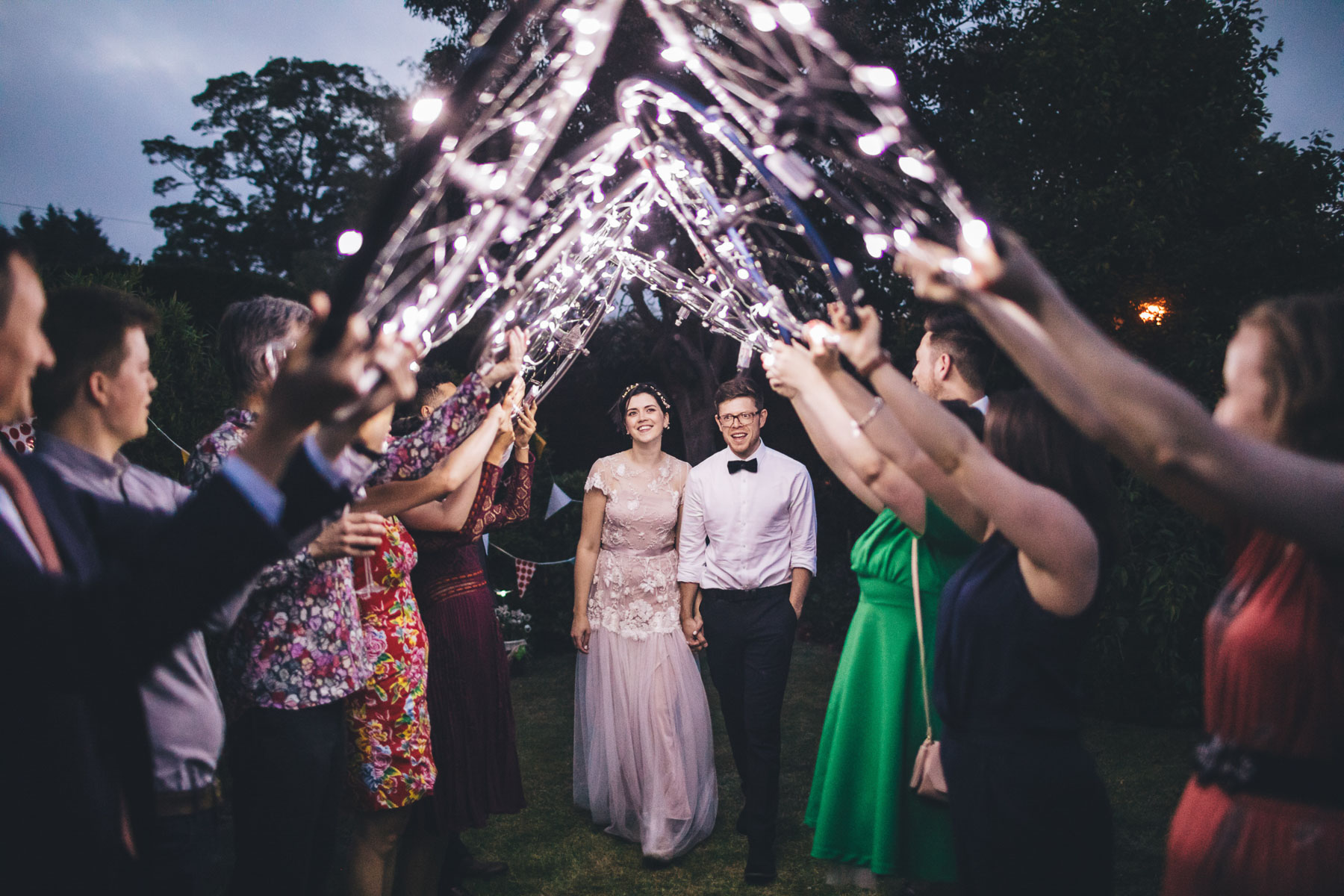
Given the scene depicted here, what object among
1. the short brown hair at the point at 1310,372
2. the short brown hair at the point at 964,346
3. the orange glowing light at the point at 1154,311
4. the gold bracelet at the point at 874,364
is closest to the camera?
the short brown hair at the point at 1310,372

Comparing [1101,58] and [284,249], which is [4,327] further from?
[284,249]

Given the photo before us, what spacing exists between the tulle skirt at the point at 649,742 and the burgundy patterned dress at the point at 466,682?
36.6 inches

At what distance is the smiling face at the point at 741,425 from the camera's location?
4.08 meters

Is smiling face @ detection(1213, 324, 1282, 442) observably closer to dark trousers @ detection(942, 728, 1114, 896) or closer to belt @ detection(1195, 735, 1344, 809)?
belt @ detection(1195, 735, 1344, 809)

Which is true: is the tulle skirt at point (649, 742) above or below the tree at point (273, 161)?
below

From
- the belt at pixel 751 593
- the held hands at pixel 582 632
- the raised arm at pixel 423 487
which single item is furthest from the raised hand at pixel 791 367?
the held hands at pixel 582 632

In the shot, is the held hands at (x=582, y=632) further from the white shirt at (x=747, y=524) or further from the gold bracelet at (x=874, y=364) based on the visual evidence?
the gold bracelet at (x=874, y=364)

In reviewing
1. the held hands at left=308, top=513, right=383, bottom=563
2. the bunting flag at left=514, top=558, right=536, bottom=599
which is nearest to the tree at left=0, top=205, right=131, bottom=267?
the bunting flag at left=514, top=558, right=536, bottom=599

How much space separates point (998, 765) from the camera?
1.74 metres

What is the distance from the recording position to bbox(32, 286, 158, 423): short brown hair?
1.51 metres

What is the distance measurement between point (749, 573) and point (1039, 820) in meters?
2.25

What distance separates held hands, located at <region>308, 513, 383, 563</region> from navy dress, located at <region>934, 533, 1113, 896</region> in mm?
1468

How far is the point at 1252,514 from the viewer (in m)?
1.05

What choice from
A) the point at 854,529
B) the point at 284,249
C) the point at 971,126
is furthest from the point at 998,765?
the point at 284,249
